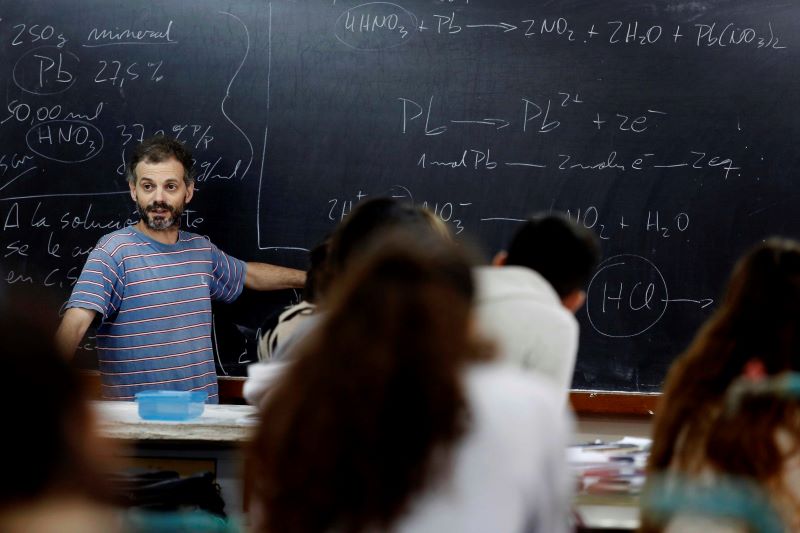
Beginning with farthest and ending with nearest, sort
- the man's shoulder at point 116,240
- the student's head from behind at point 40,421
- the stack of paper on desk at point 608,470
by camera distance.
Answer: the man's shoulder at point 116,240
the stack of paper on desk at point 608,470
the student's head from behind at point 40,421

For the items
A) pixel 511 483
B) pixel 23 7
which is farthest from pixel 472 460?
pixel 23 7

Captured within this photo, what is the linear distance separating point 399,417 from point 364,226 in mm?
817

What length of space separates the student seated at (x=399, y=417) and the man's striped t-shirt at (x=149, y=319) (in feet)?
8.29

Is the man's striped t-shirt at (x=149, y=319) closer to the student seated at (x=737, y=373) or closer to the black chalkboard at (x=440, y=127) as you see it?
the black chalkboard at (x=440, y=127)

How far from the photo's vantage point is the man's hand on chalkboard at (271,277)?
4.05 m

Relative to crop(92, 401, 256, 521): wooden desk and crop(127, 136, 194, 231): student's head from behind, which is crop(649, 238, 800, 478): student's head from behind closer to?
crop(92, 401, 256, 521): wooden desk

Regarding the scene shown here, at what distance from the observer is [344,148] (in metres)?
4.05

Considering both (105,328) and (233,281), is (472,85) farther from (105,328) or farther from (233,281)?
(105,328)

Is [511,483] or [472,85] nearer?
[511,483]

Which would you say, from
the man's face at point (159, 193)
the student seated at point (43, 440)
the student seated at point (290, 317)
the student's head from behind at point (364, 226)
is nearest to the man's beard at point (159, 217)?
the man's face at point (159, 193)

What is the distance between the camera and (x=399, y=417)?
1360 mm

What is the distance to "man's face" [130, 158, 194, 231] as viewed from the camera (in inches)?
155

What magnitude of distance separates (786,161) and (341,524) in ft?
9.85

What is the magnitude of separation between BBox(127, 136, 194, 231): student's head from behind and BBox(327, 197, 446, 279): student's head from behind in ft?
6.20
